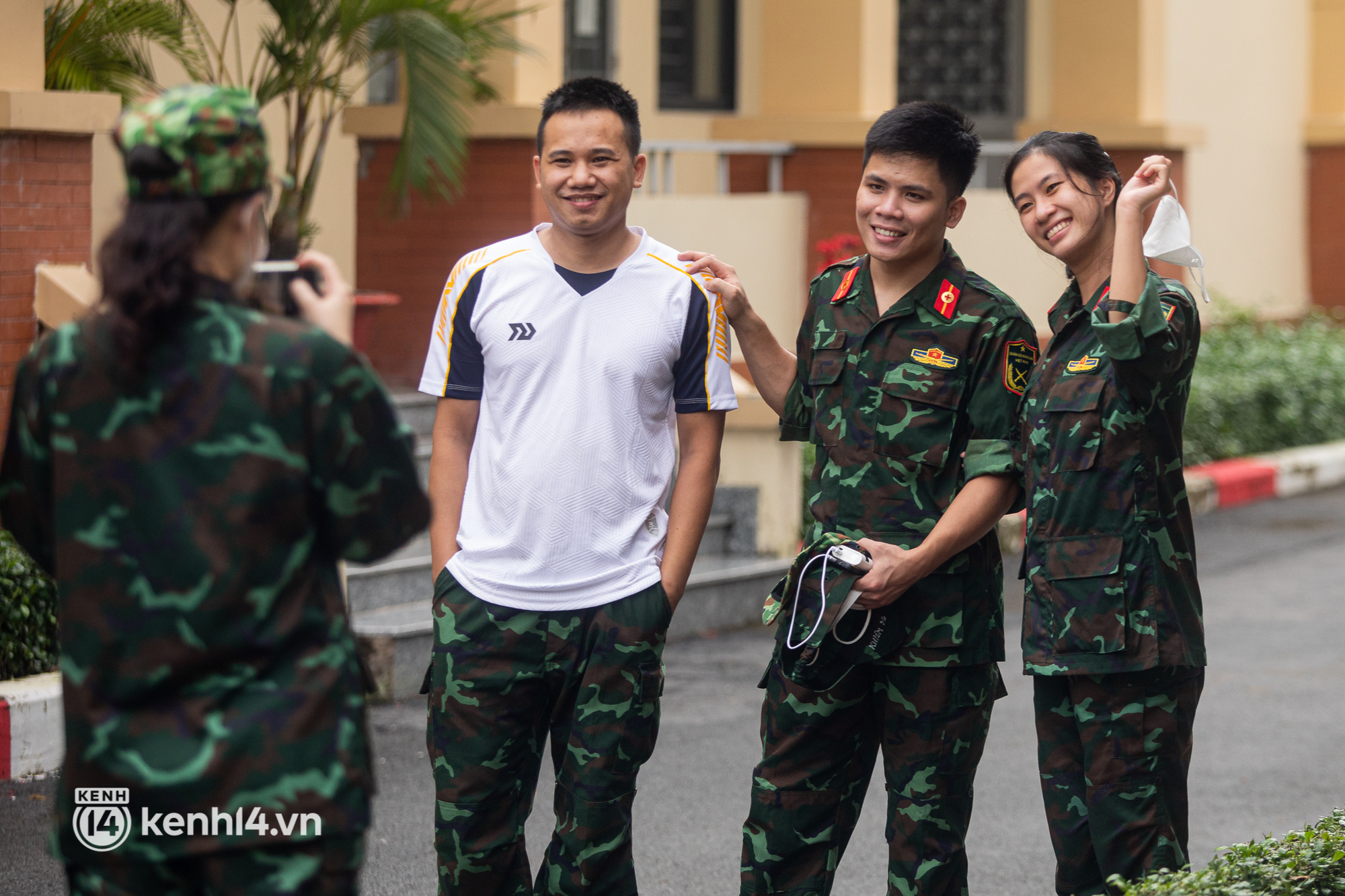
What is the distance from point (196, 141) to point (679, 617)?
5742 mm

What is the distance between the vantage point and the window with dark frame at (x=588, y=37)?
1152 cm

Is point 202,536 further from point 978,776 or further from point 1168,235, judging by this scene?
point 978,776

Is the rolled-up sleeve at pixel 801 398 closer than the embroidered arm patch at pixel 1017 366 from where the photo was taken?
No

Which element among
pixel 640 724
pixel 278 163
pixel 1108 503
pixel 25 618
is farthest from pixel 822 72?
pixel 640 724

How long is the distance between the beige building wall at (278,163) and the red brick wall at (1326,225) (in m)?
11.5

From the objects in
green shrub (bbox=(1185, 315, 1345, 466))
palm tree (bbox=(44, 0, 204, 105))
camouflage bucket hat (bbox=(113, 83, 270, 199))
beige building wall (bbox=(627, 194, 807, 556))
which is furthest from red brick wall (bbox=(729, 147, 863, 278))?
camouflage bucket hat (bbox=(113, 83, 270, 199))

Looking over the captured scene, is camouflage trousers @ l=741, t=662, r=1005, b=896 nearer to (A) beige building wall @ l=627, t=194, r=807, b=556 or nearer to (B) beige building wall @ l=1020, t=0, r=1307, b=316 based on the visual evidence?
(A) beige building wall @ l=627, t=194, r=807, b=556

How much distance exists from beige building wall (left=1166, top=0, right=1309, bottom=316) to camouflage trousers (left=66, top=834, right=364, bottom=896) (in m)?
12.7

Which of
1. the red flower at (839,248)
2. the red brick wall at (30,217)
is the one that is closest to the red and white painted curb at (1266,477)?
the red flower at (839,248)

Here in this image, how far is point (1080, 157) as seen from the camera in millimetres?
3582

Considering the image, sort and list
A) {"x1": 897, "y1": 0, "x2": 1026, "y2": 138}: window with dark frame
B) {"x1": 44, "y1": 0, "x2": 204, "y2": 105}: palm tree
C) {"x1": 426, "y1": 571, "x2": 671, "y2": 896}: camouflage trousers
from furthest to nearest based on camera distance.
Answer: {"x1": 897, "y1": 0, "x2": 1026, "y2": 138}: window with dark frame → {"x1": 44, "y1": 0, "x2": 204, "y2": 105}: palm tree → {"x1": 426, "y1": 571, "x2": 671, "y2": 896}: camouflage trousers

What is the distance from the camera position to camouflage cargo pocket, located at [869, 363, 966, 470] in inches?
141

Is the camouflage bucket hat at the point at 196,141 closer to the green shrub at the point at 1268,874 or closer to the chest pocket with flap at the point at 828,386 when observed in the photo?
the chest pocket with flap at the point at 828,386

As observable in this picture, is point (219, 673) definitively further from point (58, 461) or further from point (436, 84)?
point (436, 84)
